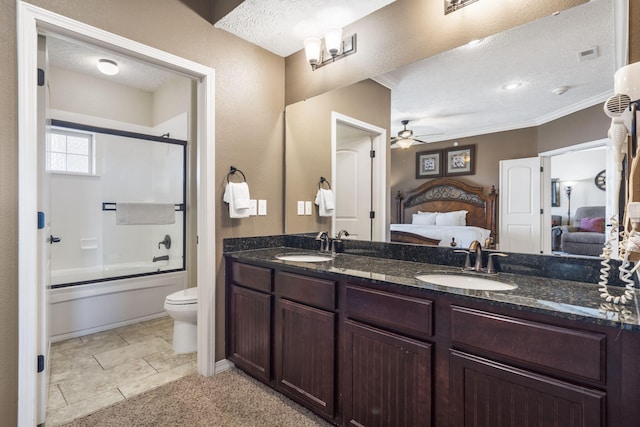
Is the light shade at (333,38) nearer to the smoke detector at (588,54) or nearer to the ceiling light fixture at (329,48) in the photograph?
the ceiling light fixture at (329,48)

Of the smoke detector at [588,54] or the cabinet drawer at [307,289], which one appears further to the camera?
the cabinet drawer at [307,289]

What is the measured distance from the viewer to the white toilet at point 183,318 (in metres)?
2.51

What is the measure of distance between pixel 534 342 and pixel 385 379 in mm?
635

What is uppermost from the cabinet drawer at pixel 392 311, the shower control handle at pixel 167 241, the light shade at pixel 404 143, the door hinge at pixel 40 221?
the light shade at pixel 404 143

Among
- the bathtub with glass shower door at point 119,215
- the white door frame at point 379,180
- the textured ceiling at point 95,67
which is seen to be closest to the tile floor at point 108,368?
the bathtub with glass shower door at point 119,215

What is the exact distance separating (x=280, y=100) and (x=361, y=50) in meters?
0.81

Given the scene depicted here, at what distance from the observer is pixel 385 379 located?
55.2 inches

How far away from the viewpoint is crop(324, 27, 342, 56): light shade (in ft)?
7.03

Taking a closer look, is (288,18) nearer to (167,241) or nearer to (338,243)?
(338,243)

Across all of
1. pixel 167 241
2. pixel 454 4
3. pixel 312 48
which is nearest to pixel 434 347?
pixel 454 4

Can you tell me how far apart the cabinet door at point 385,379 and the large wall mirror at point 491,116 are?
767 mm

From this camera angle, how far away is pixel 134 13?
188 centimetres

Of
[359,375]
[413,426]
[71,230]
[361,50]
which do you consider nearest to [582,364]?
[413,426]

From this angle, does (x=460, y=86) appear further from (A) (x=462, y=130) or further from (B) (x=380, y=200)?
(B) (x=380, y=200)
